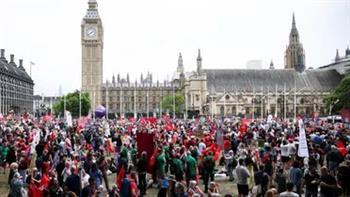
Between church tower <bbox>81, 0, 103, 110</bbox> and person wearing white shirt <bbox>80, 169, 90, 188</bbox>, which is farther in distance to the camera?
church tower <bbox>81, 0, 103, 110</bbox>

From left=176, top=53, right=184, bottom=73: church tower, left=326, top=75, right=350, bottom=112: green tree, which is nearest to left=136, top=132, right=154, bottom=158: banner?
left=326, top=75, right=350, bottom=112: green tree

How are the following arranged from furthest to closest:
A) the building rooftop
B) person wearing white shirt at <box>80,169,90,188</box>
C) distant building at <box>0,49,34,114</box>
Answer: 1. the building rooftop
2. distant building at <box>0,49,34,114</box>
3. person wearing white shirt at <box>80,169,90,188</box>

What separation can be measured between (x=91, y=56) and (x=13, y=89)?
3499cm

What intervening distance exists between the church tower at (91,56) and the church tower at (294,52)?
156 feet

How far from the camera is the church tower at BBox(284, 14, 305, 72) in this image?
141 meters

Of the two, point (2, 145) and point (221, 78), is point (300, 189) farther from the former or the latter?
point (221, 78)

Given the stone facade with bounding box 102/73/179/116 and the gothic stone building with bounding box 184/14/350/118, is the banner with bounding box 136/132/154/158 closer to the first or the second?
the gothic stone building with bounding box 184/14/350/118

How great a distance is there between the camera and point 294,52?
145 meters

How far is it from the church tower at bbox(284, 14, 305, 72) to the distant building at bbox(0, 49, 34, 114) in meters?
62.7

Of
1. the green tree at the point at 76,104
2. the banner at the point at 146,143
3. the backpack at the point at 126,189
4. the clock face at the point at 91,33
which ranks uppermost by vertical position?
the clock face at the point at 91,33

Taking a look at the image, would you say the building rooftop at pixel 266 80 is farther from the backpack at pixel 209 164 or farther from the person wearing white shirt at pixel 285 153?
the backpack at pixel 209 164

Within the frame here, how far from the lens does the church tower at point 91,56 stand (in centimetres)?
13862

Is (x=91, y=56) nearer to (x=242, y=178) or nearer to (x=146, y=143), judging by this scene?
(x=146, y=143)

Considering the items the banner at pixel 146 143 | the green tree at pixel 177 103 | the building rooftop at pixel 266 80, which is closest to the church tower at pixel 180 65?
the green tree at pixel 177 103
